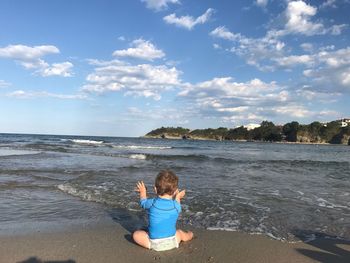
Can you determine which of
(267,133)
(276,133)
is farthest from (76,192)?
(267,133)

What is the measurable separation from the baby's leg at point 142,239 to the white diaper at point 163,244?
0.08 metres

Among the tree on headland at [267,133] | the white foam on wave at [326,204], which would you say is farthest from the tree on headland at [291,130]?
the white foam on wave at [326,204]

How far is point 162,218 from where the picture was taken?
5.81 metres

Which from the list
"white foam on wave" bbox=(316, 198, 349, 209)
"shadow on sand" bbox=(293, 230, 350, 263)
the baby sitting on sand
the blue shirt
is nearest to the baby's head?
the baby sitting on sand

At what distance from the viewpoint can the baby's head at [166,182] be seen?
5.78m

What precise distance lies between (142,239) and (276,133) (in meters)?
144

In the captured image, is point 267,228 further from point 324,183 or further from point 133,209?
point 324,183

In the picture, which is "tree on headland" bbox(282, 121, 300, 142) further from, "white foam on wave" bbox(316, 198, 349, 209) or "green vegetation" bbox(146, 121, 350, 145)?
"white foam on wave" bbox(316, 198, 349, 209)

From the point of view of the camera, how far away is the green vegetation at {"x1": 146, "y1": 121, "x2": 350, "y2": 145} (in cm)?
13275

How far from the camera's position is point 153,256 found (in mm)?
5434

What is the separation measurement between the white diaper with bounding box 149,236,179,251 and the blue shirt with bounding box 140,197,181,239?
0.19 feet

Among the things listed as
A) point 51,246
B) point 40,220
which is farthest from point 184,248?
point 40,220

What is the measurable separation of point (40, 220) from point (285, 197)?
651 centimetres

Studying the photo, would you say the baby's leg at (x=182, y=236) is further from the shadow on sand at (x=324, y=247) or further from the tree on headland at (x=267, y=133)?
the tree on headland at (x=267, y=133)
